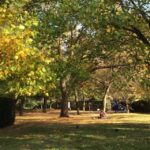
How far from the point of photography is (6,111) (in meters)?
37.7

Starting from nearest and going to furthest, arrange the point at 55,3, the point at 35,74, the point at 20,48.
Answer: the point at 20,48
the point at 35,74
the point at 55,3

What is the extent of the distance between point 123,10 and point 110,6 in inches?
27.1

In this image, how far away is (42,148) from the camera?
22.1 meters

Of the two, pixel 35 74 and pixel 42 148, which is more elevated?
pixel 35 74

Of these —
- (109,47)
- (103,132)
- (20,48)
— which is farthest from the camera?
(103,132)

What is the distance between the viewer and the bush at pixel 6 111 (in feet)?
122

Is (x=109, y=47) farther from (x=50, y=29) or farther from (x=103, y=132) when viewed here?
(x=103, y=132)

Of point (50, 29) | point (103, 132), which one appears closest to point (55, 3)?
point (50, 29)

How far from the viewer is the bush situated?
122 feet

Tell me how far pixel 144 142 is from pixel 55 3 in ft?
29.4

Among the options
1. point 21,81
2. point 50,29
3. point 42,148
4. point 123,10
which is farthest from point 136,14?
point 21,81

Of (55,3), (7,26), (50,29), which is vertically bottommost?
(7,26)

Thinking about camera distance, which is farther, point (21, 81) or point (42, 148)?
point (42, 148)

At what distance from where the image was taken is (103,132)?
30.9 meters
